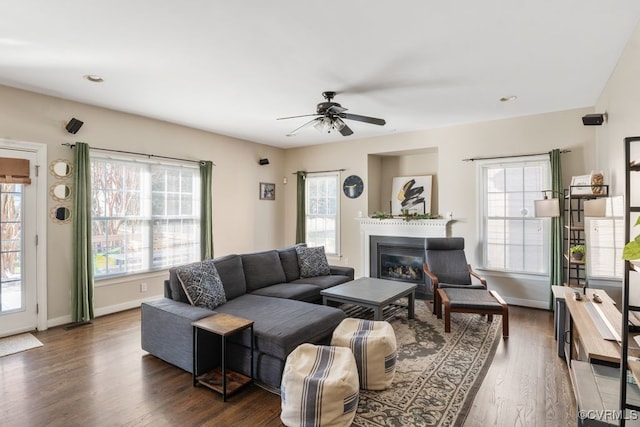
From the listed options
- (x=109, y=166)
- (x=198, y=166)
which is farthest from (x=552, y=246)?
(x=109, y=166)

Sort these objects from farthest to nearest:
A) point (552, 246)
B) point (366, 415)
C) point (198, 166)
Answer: point (198, 166) < point (552, 246) < point (366, 415)

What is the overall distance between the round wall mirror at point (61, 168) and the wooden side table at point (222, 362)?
9.32 feet

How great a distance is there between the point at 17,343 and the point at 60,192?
5.53ft

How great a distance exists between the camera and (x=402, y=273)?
19.2ft

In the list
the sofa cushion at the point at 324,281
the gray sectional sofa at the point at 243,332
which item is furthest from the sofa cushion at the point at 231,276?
the sofa cushion at the point at 324,281

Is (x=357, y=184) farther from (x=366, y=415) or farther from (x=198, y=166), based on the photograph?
(x=366, y=415)

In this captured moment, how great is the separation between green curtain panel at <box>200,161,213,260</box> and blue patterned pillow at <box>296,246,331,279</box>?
1.62m

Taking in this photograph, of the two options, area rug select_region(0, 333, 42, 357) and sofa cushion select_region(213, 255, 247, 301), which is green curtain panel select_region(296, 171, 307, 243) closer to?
sofa cushion select_region(213, 255, 247, 301)

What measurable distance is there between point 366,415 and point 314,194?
196 inches

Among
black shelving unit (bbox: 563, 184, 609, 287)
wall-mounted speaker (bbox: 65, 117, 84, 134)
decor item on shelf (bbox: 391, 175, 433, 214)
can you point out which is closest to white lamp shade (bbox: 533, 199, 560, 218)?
black shelving unit (bbox: 563, 184, 609, 287)

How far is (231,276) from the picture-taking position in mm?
3787

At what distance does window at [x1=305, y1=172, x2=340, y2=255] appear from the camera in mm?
6625

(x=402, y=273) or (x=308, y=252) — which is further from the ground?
(x=308, y=252)

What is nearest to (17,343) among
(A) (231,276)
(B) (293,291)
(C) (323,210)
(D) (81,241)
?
(D) (81,241)
